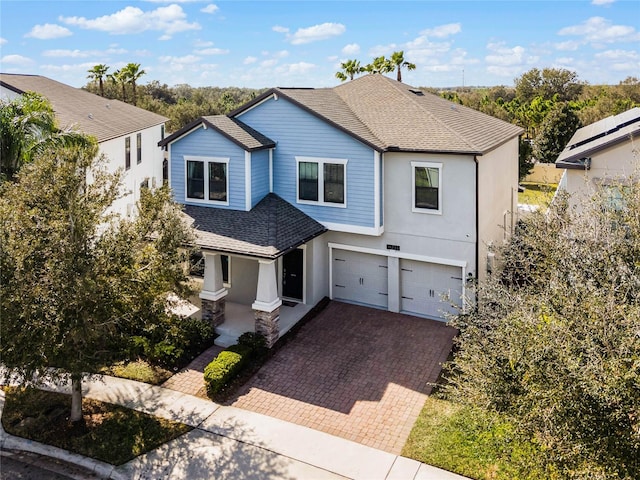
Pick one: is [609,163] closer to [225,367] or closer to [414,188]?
[414,188]


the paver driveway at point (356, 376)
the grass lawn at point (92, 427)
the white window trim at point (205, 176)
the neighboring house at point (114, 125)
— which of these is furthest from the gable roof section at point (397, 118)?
the neighboring house at point (114, 125)

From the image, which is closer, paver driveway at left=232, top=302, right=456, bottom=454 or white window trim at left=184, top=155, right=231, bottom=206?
paver driveway at left=232, top=302, right=456, bottom=454

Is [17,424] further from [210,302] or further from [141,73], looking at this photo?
[141,73]

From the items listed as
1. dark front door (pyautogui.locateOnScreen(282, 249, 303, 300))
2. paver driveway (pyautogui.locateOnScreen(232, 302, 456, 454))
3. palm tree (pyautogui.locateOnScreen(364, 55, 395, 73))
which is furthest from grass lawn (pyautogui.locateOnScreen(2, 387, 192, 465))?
palm tree (pyautogui.locateOnScreen(364, 55, 395, 73))

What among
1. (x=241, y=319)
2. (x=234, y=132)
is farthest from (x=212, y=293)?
(x=234, y=132)

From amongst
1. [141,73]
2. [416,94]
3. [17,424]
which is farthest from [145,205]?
[141,73]

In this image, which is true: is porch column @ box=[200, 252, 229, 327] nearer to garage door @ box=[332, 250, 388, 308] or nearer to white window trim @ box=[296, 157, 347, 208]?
white window trim @ box=[296, 157, 347, 208]
